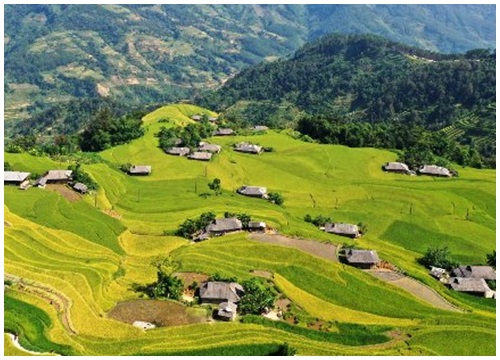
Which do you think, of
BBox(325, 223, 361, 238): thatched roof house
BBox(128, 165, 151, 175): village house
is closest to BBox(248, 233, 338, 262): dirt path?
BBox(325, 223, 361, 238): thatched roof house

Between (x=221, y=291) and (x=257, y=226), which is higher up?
(x=221, y=291)

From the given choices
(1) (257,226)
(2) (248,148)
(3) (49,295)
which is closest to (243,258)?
(1) (257,226)

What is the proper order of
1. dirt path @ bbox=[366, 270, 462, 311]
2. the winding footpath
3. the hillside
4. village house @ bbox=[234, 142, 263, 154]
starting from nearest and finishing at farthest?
dirt path @ bbox=[366, 270, 462, 311] < the winding footpath < village house @ bbox=[234, 142, 263, 154] < the hillside

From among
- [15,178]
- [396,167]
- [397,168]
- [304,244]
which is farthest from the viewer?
[396,167]

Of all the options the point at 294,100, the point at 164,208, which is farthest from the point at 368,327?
the point at 294,100

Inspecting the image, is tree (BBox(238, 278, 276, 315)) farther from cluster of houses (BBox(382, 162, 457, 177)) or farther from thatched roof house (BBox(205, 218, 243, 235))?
cluster of houses (BBox(382, 162, 457, 177))

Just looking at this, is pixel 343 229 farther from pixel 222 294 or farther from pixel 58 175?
pixel 58 175

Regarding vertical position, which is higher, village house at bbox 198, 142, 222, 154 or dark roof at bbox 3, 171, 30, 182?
dark roof at bbox 3, 171, 30, 182
